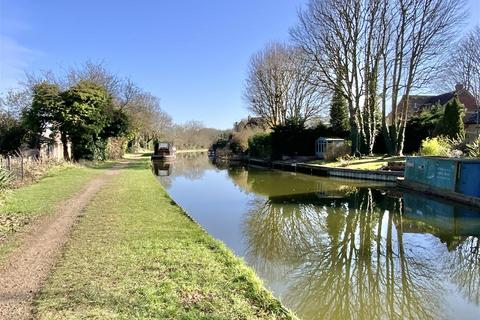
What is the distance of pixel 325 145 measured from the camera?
30.7m

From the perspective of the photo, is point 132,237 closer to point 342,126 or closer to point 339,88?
point 339,88

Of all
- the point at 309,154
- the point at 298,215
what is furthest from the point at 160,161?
the point at 298,215

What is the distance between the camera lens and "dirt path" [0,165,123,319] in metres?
3.99

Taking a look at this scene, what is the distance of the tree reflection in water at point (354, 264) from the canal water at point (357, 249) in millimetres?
16

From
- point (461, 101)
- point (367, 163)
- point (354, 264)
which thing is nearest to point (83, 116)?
point (367, 163)

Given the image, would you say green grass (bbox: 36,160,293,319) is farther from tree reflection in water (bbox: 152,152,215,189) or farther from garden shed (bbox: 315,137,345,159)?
garden shed (bbox: 315,137,345,159)

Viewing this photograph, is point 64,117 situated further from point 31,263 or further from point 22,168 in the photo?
point 31,263

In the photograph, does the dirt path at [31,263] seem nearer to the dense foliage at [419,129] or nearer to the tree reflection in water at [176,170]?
the tree reflection in water at [176,170]

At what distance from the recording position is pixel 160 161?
40.5 meters

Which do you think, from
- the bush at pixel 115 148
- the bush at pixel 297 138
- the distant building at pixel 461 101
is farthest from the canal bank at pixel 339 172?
the bush at pixel 115 148

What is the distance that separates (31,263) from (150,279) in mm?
1805

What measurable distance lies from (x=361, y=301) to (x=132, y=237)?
379 centimetres

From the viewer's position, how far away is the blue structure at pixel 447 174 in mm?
12852

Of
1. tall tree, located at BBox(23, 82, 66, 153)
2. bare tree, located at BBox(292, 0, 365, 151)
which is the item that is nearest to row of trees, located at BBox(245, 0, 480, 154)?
bare tree, located at BBox(292, 0, 365, 151)
